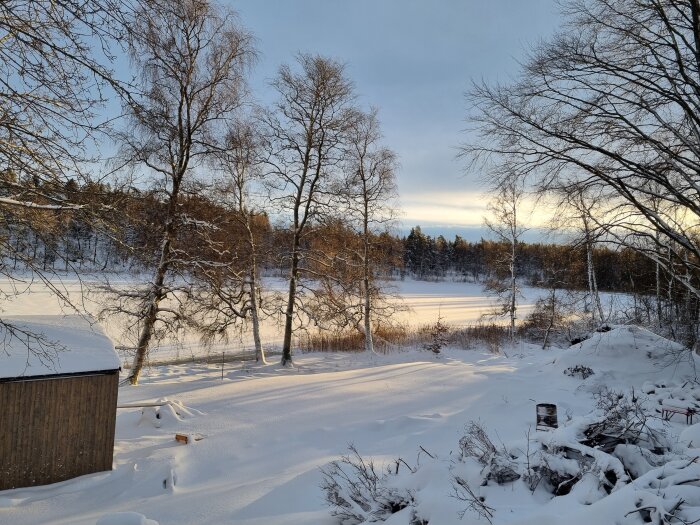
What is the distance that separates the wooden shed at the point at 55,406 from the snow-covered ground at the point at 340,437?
0.32 metres

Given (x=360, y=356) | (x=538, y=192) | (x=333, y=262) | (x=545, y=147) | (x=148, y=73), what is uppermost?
(x=148, y=73)

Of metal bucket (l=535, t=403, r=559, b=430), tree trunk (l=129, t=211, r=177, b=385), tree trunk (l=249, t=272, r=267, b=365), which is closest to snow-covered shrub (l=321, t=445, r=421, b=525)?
metal bucket (l=535, t=403, r=559, b=430)

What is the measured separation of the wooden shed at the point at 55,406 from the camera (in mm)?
6473

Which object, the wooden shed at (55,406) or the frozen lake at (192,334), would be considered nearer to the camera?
the wooden shed at (55,406)

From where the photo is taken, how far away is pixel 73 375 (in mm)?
6961

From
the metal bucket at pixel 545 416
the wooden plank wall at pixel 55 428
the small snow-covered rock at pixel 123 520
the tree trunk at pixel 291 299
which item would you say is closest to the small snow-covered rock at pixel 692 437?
the metal bucket at pixel 545 416

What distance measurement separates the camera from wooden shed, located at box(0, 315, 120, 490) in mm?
6473

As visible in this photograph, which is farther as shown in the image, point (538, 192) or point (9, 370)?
point (538, 192)

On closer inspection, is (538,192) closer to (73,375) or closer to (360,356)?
(73,375)

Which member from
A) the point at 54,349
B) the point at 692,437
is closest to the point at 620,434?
the point at 692,437

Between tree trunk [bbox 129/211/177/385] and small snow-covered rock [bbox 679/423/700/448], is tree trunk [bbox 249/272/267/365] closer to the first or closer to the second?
tree trunk [bbox 129/211/177/385]

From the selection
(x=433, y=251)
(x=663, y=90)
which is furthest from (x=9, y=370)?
(x=433, y=251)

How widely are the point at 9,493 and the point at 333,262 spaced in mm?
11600

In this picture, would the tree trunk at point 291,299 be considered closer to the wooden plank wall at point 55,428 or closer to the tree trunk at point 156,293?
the tree trunk at point 156,293
